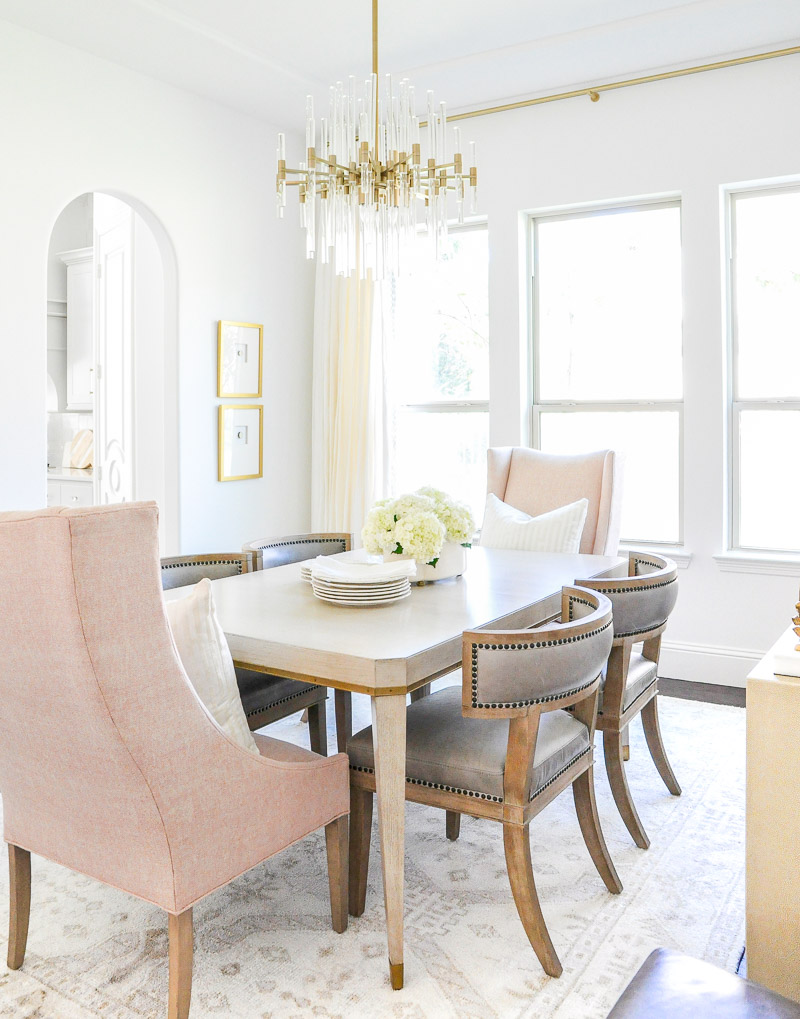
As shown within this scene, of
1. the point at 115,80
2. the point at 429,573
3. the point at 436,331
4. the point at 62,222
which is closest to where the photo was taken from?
the point at 429,573

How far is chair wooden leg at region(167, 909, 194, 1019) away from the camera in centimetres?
166

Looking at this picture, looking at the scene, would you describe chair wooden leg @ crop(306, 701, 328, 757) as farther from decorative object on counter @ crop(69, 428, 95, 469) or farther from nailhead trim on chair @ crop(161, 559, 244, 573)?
decorative object on counter @ crop(69, 428, 95, 469)

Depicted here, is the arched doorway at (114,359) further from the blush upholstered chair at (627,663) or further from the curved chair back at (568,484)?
the blush upholstered chair at (627,663)

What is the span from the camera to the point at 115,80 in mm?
3979

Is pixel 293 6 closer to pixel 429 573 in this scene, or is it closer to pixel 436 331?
pixel 436 331

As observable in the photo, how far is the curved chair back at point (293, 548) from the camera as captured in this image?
3185 mm

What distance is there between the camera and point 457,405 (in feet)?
16.3

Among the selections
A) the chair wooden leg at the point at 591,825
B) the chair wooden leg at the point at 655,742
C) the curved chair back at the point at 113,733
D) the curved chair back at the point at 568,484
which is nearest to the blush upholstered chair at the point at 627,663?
the chair wooden leg at the point at 655,742

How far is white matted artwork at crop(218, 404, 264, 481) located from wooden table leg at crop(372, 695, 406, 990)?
2979 millimetres

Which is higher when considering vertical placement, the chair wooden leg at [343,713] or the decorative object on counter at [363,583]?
the decorative object on counter at [363,583]

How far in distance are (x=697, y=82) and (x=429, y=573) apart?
286 centimetres

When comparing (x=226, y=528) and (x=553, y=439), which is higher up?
(x=553, y=439)

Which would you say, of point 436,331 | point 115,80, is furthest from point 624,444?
point 115,80

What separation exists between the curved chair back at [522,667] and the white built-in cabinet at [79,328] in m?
5.09
